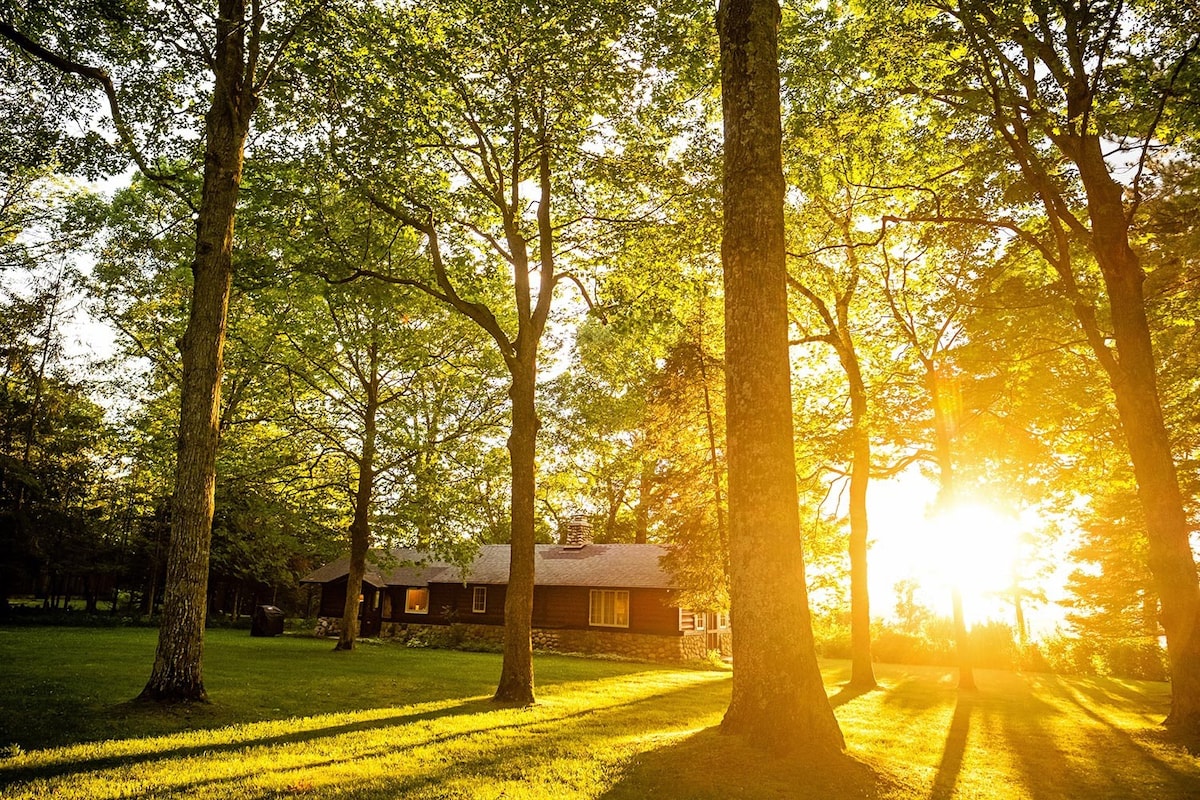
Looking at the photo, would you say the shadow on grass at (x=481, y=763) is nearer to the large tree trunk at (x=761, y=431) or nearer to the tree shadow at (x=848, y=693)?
the large tree trunk at (x=761, y=431)

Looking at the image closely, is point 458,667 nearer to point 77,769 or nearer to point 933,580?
point 77,769

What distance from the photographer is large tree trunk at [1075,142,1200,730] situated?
32.4 ft

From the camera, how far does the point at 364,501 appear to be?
73.0 ft

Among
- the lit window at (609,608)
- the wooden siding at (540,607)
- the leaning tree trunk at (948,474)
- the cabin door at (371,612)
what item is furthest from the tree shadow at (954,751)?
the cabin door at (371,612)

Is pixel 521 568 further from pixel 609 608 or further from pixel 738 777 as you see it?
pixel 609 608

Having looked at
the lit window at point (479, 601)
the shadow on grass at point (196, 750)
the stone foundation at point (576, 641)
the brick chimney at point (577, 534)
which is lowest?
the stone foundation at point (576, 641)

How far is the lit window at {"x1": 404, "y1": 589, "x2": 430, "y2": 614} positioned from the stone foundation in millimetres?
2760

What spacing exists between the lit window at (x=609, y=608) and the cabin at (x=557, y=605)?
5 centimetres

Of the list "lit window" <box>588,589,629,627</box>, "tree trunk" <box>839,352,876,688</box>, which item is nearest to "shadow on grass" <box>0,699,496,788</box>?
"tree trunk" <box>839,352,876,688</box>

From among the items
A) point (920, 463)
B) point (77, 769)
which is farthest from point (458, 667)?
point (920, 463)

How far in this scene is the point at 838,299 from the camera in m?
20.9

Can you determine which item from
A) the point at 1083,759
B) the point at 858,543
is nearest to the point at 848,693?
the point at 858,543

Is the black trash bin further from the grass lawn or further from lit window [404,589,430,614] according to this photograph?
the grass lawn

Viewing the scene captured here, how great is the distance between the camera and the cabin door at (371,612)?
3588 centimetres
